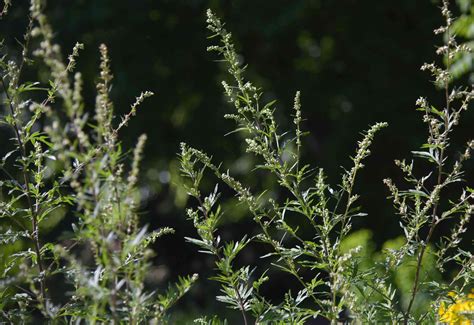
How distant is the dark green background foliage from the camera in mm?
7125

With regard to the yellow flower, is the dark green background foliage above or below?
below

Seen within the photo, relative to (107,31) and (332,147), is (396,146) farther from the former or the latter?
(107,31)

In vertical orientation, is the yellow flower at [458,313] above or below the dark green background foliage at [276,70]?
above

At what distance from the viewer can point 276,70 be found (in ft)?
26.6

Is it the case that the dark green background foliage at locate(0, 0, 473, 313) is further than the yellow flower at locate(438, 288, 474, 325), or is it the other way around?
the dark green background foliage at locate(0, 0, 473, 313)

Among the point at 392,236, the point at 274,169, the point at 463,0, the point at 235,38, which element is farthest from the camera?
the point at 235,38

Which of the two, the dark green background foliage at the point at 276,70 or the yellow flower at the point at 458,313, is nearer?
the yellow flower at the point at 458,313

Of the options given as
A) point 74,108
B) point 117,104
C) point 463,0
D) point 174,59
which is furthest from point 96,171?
point 174,59

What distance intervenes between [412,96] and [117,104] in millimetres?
2701

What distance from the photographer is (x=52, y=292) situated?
7789 millimetres

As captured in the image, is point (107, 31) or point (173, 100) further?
point (173, 100)

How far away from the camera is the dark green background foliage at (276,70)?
23.4ft

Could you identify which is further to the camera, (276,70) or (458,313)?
(276,70)

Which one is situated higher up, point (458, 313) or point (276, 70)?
point (458, 313)
